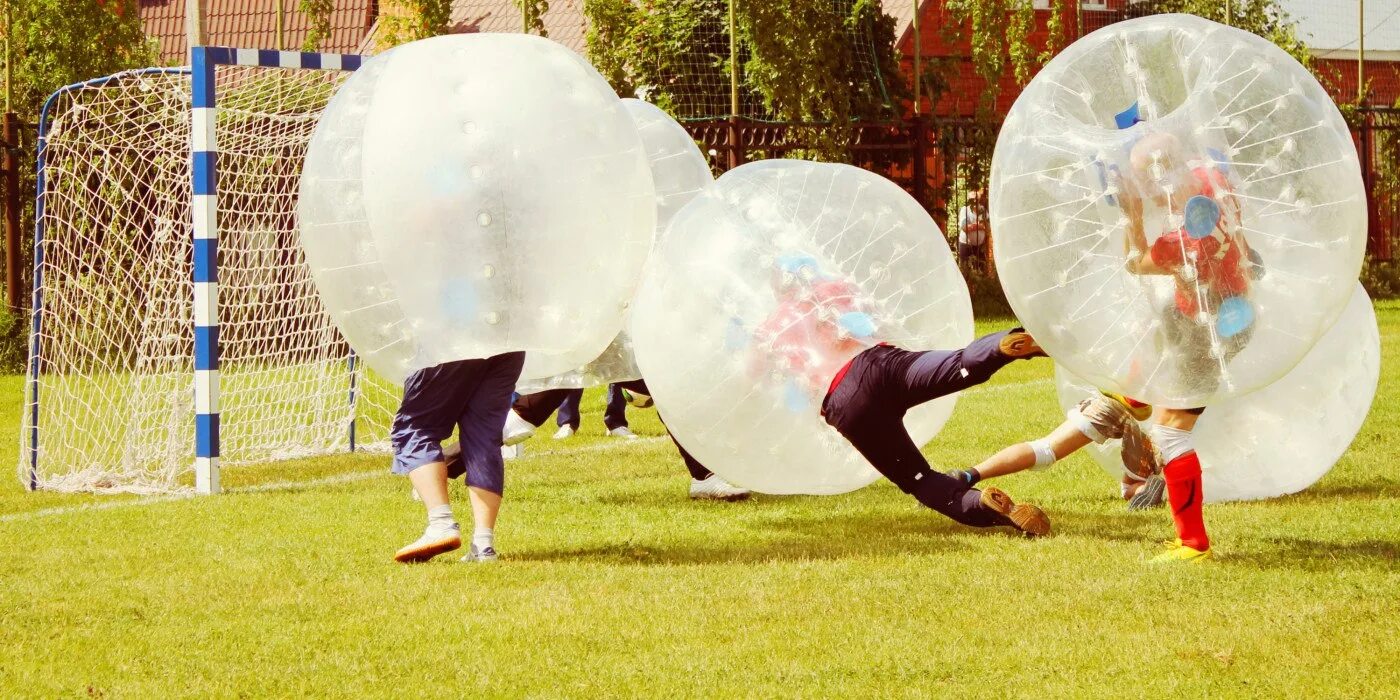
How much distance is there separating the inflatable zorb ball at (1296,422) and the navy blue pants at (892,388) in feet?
3.71

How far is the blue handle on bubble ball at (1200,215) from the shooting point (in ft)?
17.0

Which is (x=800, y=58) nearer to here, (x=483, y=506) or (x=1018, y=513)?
(x=1018, y=513)

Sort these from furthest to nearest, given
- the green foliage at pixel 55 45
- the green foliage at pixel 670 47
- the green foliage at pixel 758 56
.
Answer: the green foliage at pixel 670 47
the green foliage at pixel 758 56
the green foliage at pixel 55 45

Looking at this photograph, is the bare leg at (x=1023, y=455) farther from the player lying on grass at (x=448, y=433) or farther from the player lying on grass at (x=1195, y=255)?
the player lying on grass at (x=448, y=433)

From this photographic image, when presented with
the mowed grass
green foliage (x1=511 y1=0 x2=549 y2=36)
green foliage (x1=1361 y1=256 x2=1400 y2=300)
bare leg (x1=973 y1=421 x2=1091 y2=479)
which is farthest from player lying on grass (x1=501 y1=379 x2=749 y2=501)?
green foliage (x1=1361 y1=256 x2=1400 y2=300)

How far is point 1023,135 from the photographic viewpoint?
217 inches

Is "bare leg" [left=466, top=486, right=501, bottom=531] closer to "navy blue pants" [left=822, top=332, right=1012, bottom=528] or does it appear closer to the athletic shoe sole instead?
the athletic shoe sole

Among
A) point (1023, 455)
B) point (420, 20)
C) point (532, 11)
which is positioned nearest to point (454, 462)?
point (1023, 455)

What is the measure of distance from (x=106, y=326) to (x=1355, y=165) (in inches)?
284

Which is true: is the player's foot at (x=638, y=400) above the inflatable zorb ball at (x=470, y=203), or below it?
below

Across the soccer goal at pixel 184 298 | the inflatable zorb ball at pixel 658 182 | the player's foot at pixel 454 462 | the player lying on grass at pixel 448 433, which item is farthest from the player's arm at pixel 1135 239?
the soccer goal at pixel 184 298

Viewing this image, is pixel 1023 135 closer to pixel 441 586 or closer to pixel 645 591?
pixel 645 591

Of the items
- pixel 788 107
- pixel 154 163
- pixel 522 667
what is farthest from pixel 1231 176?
pixel 788 107

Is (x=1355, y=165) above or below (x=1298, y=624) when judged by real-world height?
above
